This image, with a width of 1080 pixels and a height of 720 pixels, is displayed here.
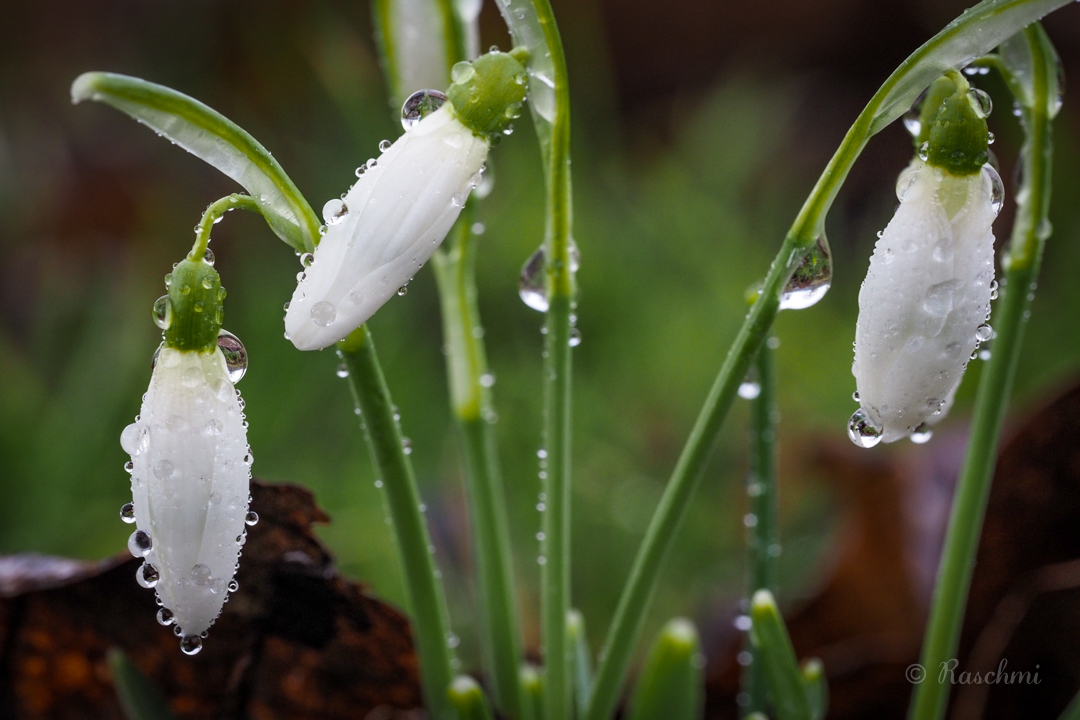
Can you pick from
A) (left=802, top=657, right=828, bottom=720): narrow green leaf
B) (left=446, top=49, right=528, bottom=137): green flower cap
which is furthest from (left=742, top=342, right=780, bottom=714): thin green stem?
(left=446, top=49, right=528, bottom=137): green flower cap

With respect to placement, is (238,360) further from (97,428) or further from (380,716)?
(97,428)

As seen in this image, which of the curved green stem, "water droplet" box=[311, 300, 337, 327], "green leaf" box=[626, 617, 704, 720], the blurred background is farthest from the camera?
the blurred background

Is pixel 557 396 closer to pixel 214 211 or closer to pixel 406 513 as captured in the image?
pixel 406 513

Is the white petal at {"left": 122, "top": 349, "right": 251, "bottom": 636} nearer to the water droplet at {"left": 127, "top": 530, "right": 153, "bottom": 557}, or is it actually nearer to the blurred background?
the water droplet at {"left": 127, "top": 530, "right": 153, "bottom": 557}

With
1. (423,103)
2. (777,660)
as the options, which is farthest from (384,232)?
(777,660)

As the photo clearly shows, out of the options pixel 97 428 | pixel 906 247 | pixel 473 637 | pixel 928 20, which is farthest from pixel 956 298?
pixel 928 20
